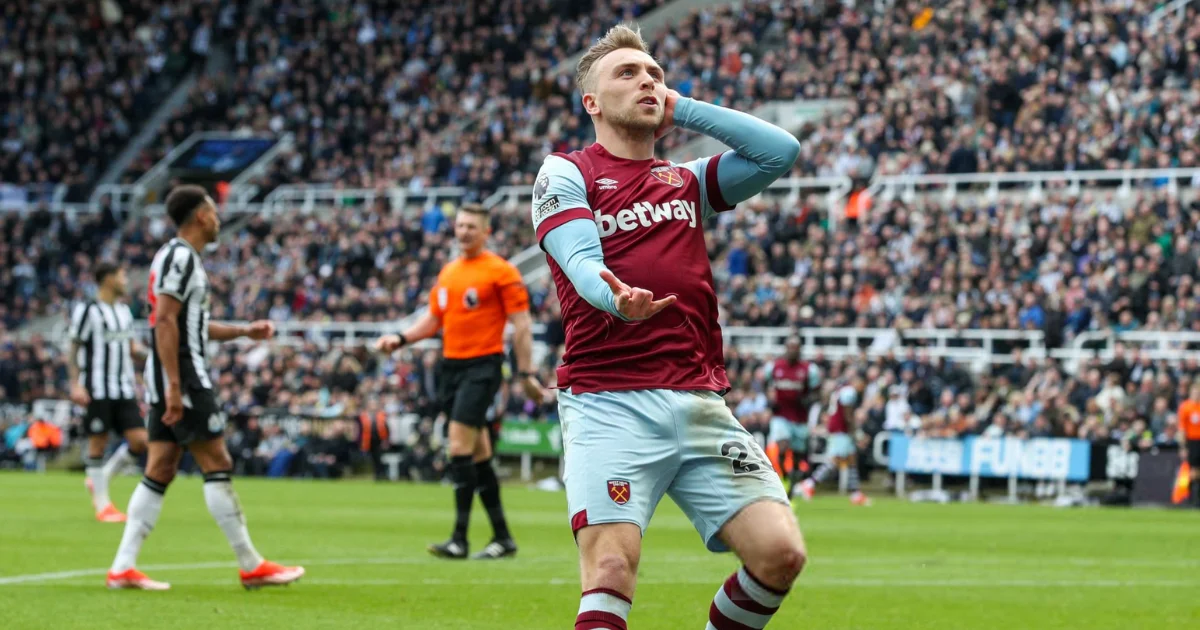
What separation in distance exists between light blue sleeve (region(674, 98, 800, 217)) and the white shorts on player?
32.0 inches

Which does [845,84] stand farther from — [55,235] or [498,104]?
[55,235]

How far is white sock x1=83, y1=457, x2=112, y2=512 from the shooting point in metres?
17.2

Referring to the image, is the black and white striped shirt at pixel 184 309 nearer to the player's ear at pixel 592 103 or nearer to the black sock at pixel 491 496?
the black sock at pixel 491 496

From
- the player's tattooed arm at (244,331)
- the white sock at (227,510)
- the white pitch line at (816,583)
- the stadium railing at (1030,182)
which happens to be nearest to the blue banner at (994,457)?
the stadium railing at (1030,182)

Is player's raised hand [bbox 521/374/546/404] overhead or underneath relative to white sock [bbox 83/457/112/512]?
overhead

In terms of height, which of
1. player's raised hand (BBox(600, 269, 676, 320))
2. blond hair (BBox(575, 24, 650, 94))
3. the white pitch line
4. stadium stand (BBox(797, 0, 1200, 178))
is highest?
stadium stand (BBox(797, 0, 1200, 178))

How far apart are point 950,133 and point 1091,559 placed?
65.3 ft

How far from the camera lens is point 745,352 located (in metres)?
30.1

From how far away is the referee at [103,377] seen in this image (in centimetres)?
1727

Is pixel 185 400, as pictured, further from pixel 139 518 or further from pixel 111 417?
pixel 111 417

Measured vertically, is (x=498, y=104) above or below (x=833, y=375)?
above

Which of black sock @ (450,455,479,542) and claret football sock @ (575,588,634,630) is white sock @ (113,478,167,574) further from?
claret football sock @ (575,588,634,630)

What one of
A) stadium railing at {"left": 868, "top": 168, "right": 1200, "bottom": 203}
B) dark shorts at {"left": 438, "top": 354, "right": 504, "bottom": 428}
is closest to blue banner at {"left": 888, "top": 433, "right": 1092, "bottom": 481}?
stadium railing at {"left": 868, "top": 168, "right": 1200, "bottom": 203}

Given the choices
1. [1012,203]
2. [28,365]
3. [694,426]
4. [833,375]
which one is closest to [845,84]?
[1012,203]
